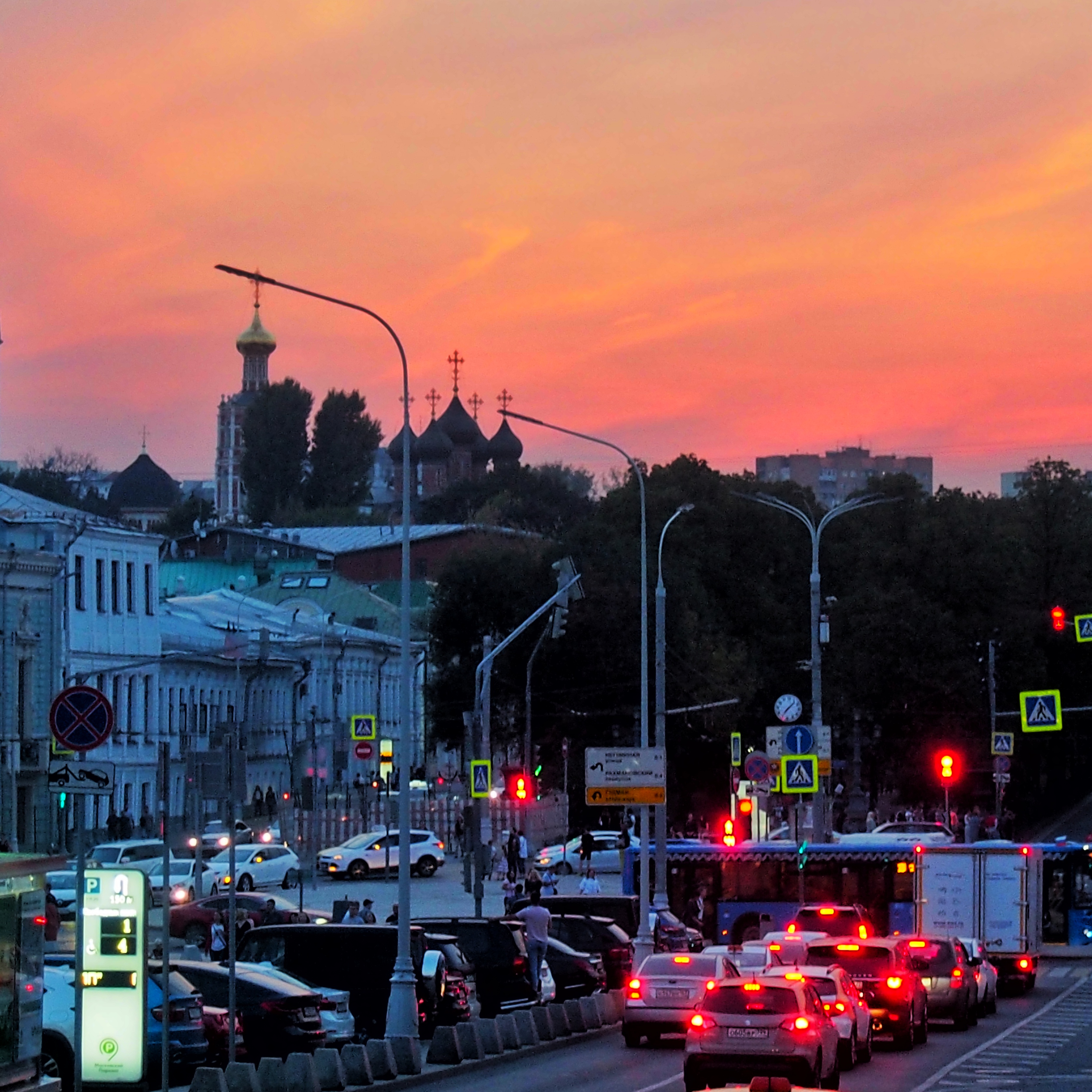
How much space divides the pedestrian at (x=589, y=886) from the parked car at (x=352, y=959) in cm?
2181

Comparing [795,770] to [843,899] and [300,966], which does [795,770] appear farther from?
[300,966]

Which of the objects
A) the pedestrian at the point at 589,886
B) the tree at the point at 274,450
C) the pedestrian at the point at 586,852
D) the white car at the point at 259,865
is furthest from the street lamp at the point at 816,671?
the tree at the point at 274,450

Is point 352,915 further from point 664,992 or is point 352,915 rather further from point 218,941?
point 664,992

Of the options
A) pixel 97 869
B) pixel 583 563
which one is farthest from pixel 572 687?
pixel 97 869

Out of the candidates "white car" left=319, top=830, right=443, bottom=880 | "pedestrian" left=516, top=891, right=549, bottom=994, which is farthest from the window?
"pedestrian" left=516, top=891, right=549, bottom=994

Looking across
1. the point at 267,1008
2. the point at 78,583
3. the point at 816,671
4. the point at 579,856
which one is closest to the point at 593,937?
the point at 267,1008

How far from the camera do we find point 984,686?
84.3 m

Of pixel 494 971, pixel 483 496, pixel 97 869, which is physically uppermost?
pixel 483 496

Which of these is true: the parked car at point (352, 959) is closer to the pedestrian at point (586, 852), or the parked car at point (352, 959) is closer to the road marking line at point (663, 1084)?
the road marking line at point (663, 1084)

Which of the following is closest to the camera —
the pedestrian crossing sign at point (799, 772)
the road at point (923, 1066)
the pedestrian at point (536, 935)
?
the road at point (923, 1066)

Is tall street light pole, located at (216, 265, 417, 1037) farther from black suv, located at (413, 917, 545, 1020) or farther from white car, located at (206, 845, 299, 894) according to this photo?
white car, located at (206, 845, 299, 894)

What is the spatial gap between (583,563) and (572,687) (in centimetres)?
560

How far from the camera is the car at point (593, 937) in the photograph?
3872 centimetres

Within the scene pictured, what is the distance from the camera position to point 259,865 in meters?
62.2
